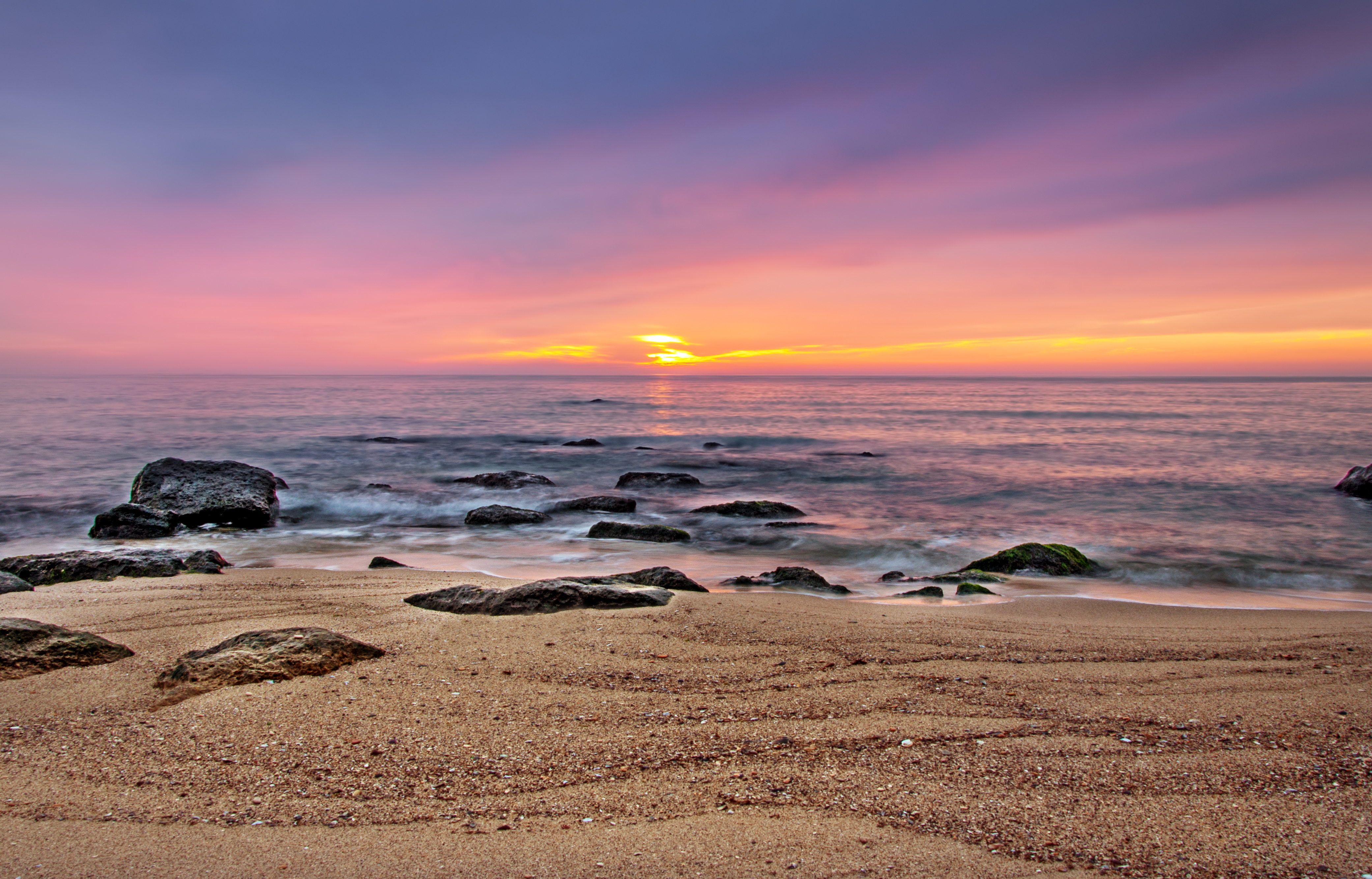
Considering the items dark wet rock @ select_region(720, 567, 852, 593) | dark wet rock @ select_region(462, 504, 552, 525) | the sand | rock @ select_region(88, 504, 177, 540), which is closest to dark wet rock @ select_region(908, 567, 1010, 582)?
dark wet rock @ select_region(720, 567, 852, 593)

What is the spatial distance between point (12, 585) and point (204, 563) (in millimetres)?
1572

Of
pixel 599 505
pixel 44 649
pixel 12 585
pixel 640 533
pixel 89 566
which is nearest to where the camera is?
pixel 44 649

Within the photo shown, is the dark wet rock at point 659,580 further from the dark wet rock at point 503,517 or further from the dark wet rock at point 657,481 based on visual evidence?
the dark wet rock at point 657,481

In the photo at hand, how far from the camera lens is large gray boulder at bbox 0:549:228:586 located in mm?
6555

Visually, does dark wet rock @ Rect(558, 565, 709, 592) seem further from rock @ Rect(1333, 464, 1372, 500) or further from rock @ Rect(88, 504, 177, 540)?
rock @ Rect(1333, 464, 1372, 500)

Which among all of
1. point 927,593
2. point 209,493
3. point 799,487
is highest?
point 209,493

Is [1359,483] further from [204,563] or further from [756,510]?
[204,563]

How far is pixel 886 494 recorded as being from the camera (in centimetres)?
1609

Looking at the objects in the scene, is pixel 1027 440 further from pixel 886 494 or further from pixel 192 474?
pixel 192 474

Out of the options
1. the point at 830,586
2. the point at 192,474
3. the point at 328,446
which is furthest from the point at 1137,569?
the point at 328,446

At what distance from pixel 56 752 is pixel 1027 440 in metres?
29.6

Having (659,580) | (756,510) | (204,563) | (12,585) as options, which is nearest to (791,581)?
(659,580)

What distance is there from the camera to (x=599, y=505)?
1303 cm

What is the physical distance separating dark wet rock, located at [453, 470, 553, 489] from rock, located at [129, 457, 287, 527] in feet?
15.5
